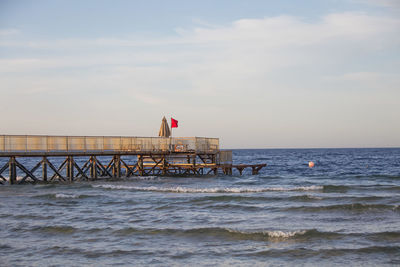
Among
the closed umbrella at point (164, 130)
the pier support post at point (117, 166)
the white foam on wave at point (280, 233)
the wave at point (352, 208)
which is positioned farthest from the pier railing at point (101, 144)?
the white foam on wave at point (280, 233)

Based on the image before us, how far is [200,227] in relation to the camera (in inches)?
728

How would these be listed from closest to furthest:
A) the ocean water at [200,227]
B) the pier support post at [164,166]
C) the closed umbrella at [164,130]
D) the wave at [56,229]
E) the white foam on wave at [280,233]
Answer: the ocean water at [200,227]
the white foam on wave at [280,233]
the wave at [56,229]
the pier support post at [164,166]
the closed umbrella at [164,130]

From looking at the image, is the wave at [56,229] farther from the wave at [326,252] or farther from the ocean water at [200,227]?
the wave at [326,252]

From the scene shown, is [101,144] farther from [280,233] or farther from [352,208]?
[280,233]

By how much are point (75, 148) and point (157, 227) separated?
19139mm

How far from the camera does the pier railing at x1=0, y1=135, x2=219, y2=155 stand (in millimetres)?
33344

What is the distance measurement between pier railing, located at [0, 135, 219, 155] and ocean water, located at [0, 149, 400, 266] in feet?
13.0

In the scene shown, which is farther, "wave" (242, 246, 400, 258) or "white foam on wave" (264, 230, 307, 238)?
"white foam on wave" (264, 230, 307, 238)

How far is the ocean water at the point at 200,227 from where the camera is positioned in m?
14.4

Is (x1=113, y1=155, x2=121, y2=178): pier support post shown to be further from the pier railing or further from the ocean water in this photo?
the ocean water

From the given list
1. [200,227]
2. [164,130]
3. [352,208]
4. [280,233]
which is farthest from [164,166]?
[280,233]

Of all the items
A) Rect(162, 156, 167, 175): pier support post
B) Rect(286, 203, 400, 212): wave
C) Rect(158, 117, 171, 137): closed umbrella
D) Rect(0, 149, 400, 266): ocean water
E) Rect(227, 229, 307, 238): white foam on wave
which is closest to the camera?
Rect(0, 149, 400, 266): ocean water

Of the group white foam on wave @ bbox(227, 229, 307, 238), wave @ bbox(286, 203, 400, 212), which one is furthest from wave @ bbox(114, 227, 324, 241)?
wave @ bbox(286, 203, 400, 212)

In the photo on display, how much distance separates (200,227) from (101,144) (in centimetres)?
2116
